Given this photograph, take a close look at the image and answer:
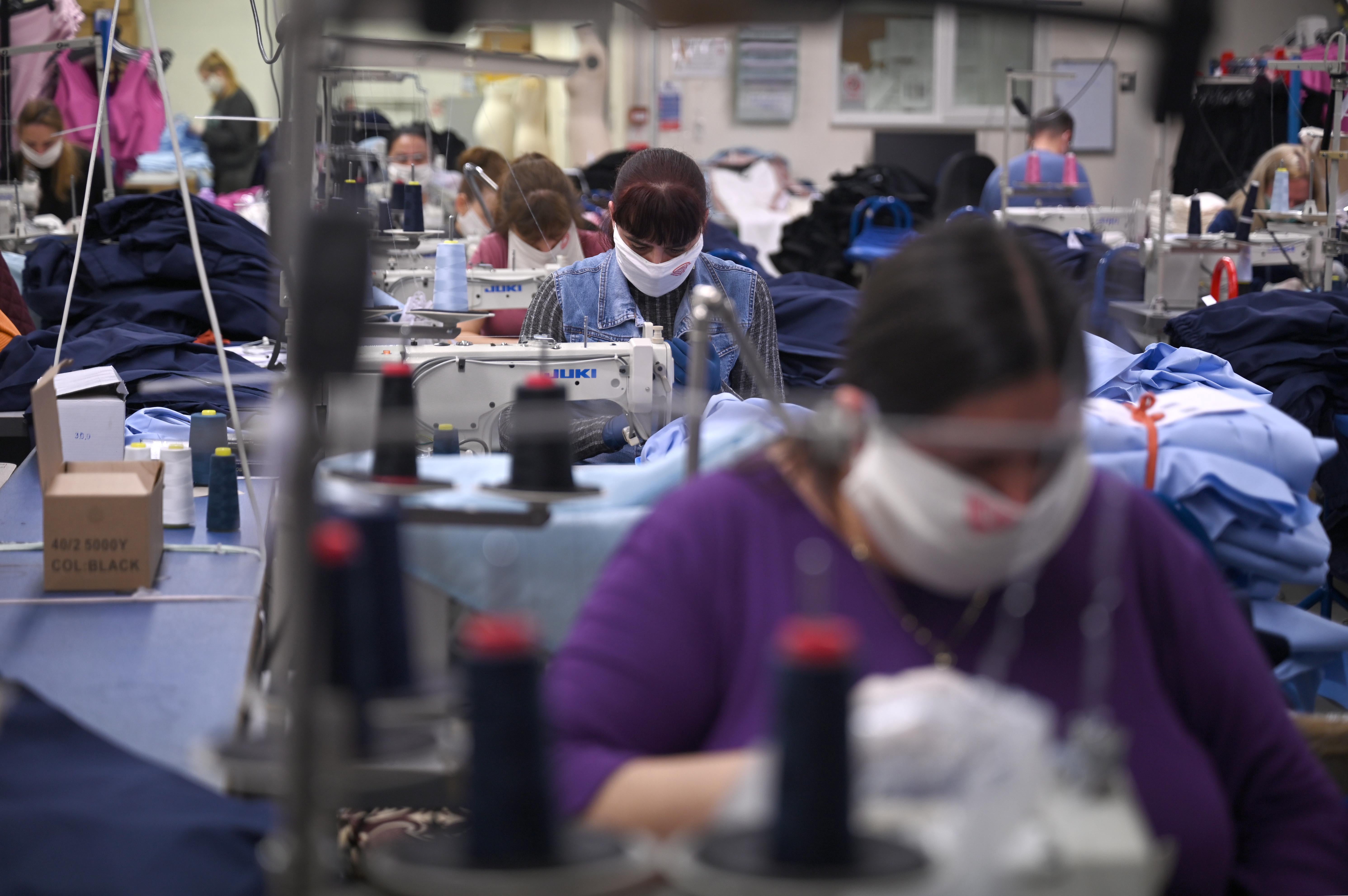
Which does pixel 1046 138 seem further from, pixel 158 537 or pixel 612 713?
pixel 612 713

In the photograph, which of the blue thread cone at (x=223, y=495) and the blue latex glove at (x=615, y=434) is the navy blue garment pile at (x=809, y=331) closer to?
the blue latex glove at (x=615, y=434)

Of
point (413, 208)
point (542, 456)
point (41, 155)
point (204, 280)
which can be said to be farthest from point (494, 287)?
point (41, 155)

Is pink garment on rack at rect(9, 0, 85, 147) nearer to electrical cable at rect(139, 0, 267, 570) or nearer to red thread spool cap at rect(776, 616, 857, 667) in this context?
electrical cable at rect(139, 0, 267, 570)

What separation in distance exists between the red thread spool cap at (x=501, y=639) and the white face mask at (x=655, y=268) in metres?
1.98

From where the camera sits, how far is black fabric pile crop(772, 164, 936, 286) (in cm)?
689

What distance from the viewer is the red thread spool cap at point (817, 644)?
66cm

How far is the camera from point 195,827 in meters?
1.05

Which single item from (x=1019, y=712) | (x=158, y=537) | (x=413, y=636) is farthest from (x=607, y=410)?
(x=1019, y=712)

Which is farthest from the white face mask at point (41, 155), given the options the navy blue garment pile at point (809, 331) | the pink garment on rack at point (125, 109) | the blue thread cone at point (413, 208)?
the navy blue garment pile at point (809, 331)

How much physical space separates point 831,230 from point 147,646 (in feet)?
19.2

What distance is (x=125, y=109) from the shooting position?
738 centimetres

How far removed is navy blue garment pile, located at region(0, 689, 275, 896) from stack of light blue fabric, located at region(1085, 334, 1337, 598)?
103 cm

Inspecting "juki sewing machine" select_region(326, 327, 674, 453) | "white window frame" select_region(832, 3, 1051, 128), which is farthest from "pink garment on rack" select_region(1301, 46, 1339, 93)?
"juki sewing machine" select_region(326, 327, 674, 453)

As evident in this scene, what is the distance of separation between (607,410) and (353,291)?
1.69m
